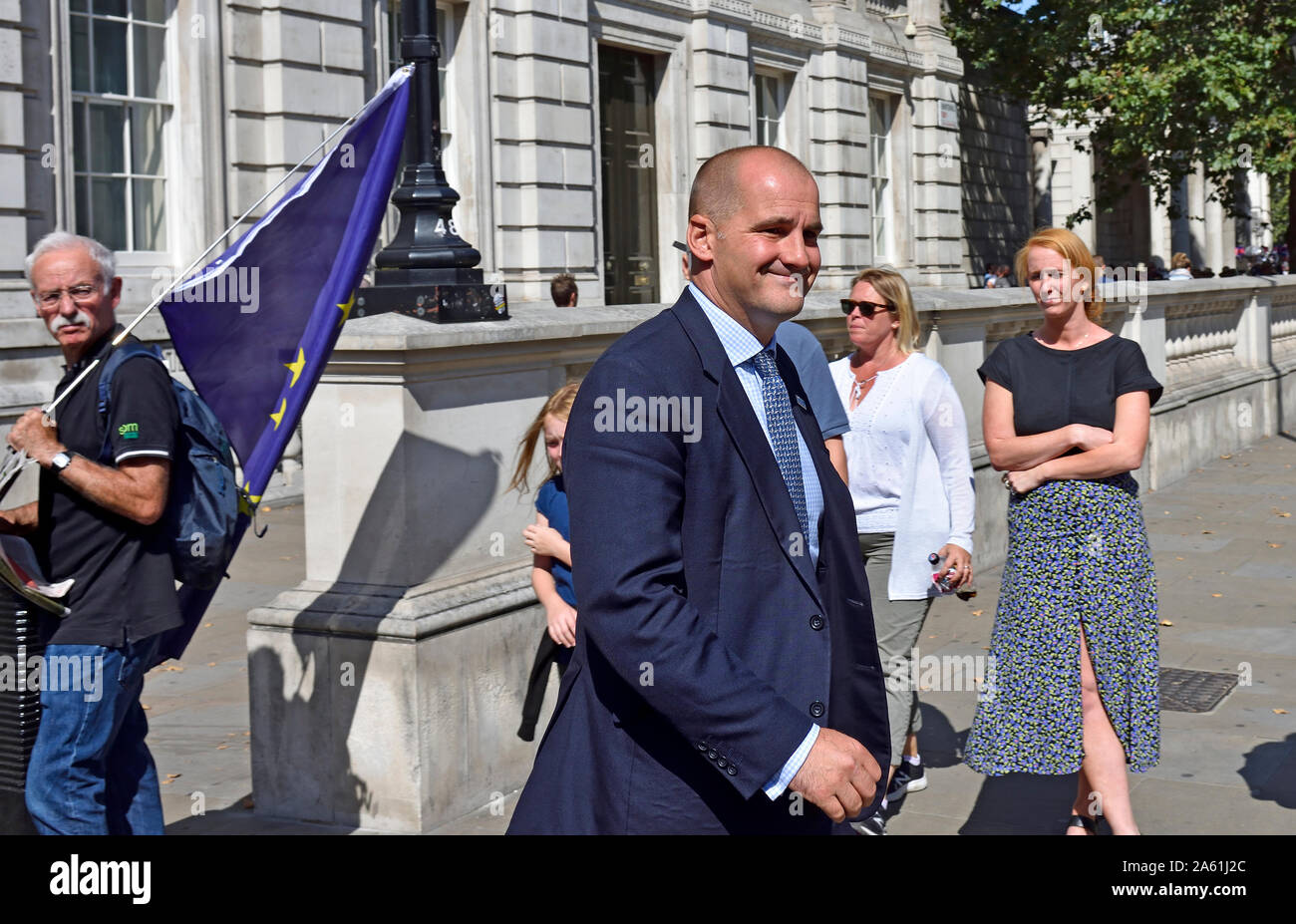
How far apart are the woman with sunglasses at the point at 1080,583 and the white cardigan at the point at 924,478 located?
24.3 inches

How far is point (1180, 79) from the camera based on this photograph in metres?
24.8

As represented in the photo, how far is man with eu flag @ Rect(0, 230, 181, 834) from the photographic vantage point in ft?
13.2

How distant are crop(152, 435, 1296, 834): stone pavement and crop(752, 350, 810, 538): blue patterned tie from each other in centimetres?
301

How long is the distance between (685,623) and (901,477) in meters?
3.47

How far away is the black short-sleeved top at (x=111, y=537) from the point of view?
4.06 metres

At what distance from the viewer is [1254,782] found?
19.6 ft

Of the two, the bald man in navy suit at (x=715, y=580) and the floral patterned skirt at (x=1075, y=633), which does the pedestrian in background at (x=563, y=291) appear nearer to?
the floral patterned skirt at (x=1075, y=633)

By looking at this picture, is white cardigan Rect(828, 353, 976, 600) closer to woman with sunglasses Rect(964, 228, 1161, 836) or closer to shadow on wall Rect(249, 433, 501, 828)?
woman with sunglasses Rect(964, 228, 1161, 836)

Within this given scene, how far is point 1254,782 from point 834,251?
20818 mm

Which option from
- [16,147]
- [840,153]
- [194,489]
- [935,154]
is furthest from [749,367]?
[935,154]

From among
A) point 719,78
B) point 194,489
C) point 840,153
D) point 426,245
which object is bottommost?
point 194,489

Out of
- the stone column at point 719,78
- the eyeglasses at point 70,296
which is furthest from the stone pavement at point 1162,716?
the stone column at point 719,78

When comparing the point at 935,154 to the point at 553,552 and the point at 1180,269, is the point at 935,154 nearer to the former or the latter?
the point at 1180,269
